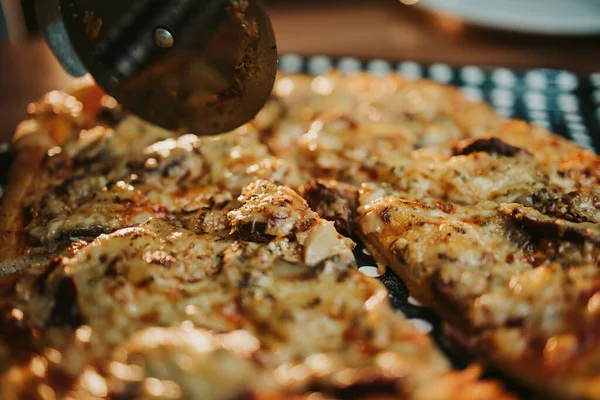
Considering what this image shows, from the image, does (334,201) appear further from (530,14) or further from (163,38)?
(530,14)

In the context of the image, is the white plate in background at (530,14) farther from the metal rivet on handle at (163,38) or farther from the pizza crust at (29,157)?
the metal rivet on handle at (163,38)

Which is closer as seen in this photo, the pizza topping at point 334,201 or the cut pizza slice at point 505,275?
the cut pizza slice at point 505,275

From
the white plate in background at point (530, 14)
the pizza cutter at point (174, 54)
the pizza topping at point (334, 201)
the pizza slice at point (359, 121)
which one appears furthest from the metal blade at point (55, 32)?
the white plate in background at point (530, 14)

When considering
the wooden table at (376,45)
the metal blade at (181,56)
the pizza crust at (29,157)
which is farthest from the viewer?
the wooden table at (376,45)

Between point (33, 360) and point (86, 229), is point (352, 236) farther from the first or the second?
point (33, 360)

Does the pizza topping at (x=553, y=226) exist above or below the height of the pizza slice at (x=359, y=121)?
above

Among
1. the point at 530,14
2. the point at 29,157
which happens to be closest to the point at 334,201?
the point at 29,157

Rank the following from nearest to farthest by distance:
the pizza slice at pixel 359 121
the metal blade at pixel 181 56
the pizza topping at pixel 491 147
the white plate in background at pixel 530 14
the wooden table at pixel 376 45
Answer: the metal blade at pixel 181 56 → the pizza topping at pixel 491 147 → the pizza slice at pixel 359 121 → the wooden table at pixel 376 45 → the white plate in background at pixel 530 14
